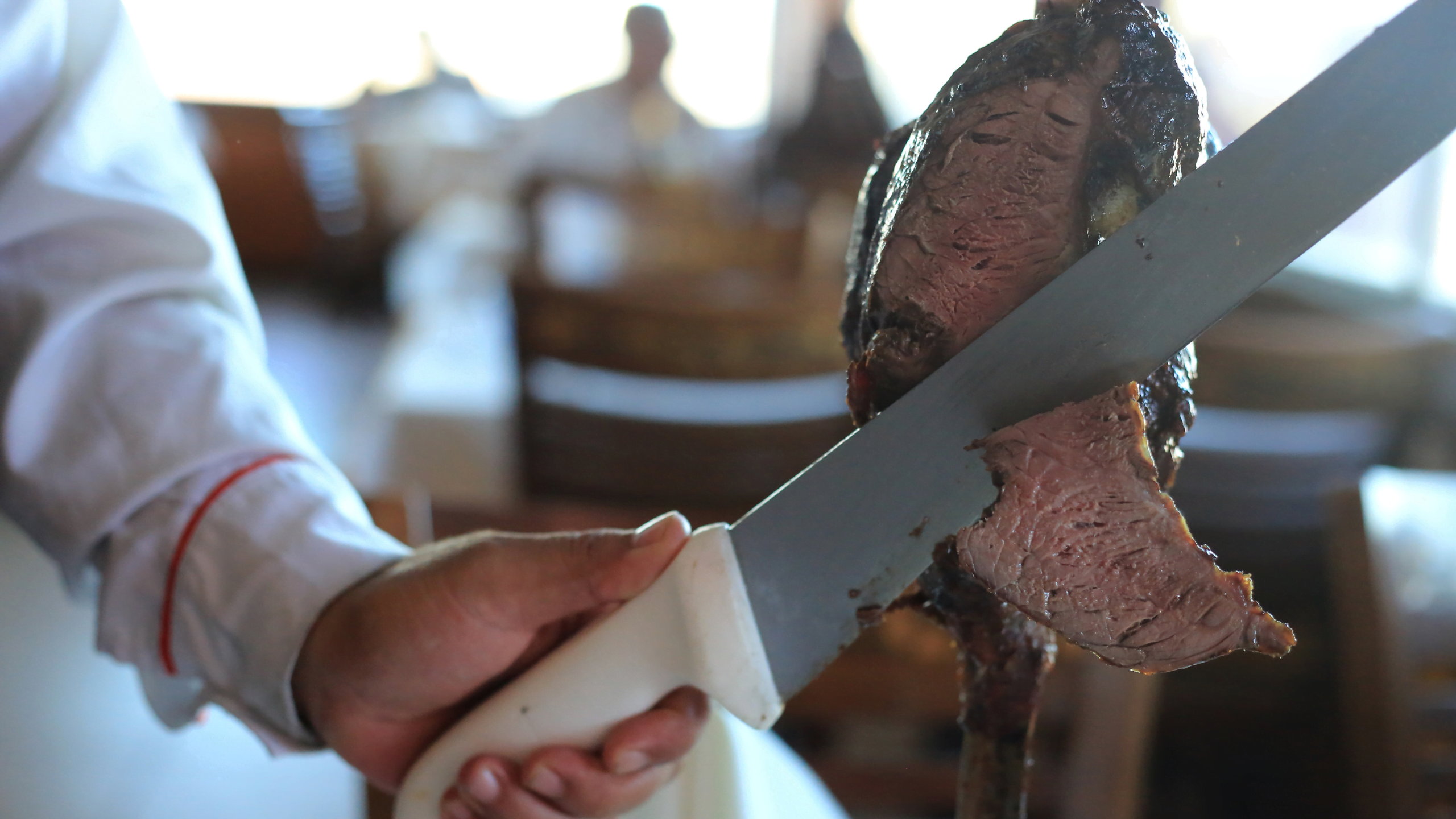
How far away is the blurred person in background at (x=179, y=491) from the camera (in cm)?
49

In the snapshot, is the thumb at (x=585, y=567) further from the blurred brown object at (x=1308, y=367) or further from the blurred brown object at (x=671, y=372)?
the blurred brown object at (x=1308, y=367)

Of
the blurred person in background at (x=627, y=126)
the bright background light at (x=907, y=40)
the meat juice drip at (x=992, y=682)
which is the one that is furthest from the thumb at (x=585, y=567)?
the bright background light at (x=907, y=40)

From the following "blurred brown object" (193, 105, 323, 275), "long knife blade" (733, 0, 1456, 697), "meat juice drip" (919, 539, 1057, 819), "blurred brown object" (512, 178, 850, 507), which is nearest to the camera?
"long knife blade" (733, 0, 1456, 697)

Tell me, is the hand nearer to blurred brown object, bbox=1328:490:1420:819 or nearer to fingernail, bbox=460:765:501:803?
fingernail, bbox=460:765:501:803

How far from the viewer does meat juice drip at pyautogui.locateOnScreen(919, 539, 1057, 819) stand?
0.40 meters

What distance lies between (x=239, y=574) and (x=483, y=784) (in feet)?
0.59

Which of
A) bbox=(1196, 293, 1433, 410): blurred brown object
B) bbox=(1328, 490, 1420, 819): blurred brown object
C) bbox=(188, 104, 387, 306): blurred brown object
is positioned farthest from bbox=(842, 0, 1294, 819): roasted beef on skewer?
bbox=(188, 104, 387, 306): blurred brown object

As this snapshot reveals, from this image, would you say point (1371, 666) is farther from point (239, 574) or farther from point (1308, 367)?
point (239, 574)

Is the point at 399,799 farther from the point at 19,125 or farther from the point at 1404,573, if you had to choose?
the point at 1404,573

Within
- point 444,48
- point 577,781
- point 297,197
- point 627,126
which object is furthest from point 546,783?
point 444,48

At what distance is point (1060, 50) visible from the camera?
0.33m

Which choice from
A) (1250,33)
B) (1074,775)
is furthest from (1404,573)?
(1250,33)

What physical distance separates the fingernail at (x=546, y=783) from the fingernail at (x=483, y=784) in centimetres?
1

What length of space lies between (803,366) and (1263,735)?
28.8 inches
